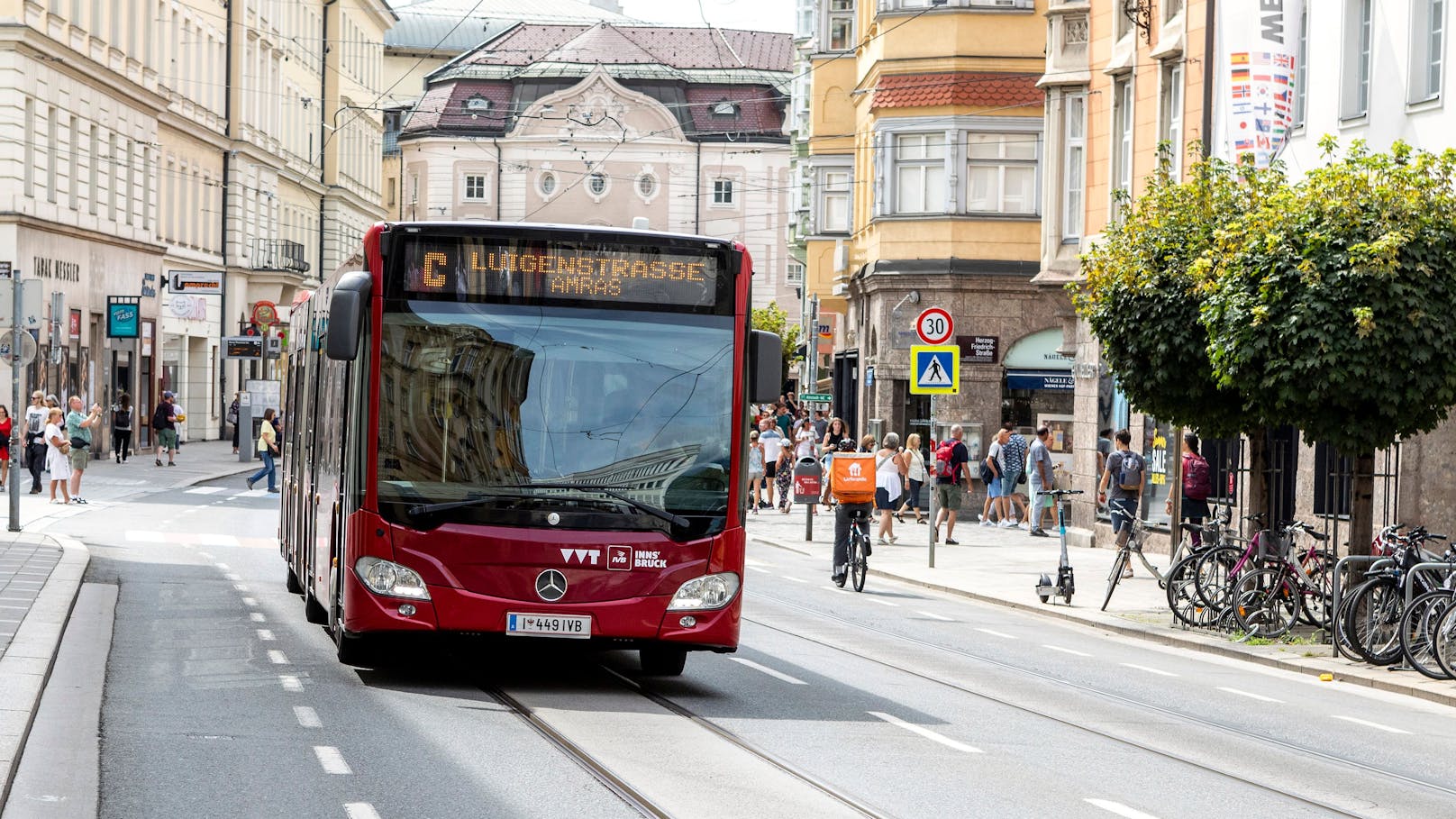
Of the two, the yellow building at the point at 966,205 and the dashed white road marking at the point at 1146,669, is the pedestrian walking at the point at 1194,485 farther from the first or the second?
the yellow building at the point at 966,205

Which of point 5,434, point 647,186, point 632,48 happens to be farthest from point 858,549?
point 632,48

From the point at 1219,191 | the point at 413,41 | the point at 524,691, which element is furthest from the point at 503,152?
the point at 524,691

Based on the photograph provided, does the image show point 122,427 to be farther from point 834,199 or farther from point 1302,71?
point 1302,71

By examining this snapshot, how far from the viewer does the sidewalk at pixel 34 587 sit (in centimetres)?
1087

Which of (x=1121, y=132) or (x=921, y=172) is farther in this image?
(x=921, y=172)

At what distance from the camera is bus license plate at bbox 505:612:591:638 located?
12273mm

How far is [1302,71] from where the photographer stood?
83.0 feet

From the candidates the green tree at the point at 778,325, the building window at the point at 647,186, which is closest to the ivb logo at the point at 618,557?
the green tree at the point at 778,325

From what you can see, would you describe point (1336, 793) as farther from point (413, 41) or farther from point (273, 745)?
point (413, 41)

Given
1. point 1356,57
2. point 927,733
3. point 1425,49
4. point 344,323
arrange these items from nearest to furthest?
1. point 927,733
2. point 344,323
3. point 1425,49
4. point 1356,57

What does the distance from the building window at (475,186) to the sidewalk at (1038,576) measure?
64.5 m

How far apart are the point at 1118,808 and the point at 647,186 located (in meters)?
93.0

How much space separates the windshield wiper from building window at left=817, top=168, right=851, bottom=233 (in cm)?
3860

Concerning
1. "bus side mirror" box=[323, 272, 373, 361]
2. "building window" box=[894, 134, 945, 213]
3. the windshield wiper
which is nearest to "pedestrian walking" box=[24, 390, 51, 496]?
"building window" box=[894, 134, 945, 213]
